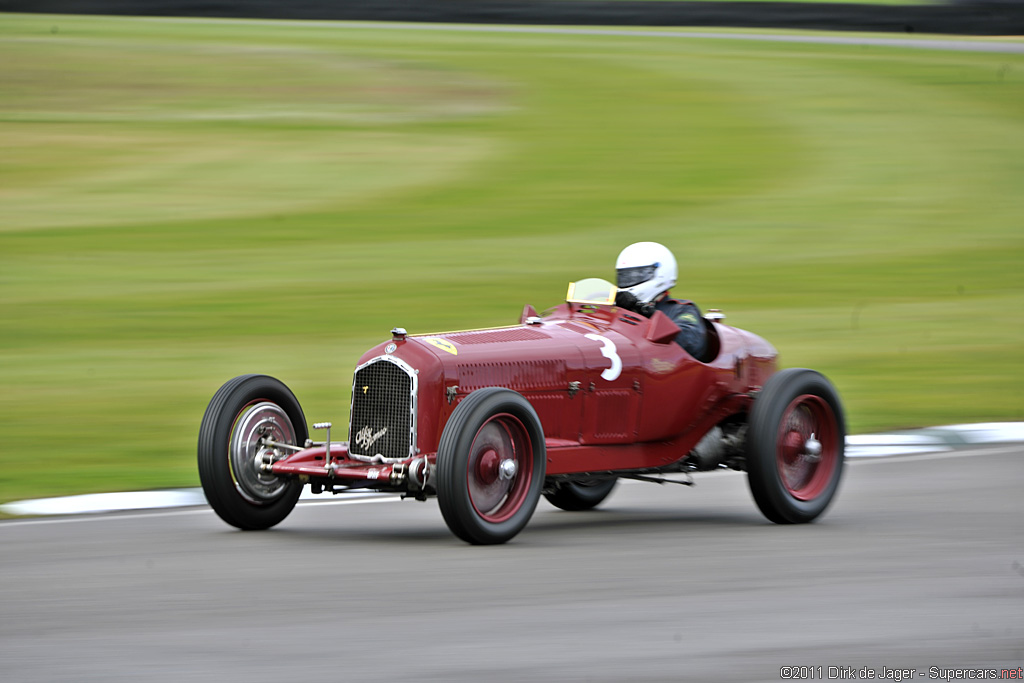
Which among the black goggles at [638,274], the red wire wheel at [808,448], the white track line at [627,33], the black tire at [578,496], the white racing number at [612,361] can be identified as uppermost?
the white track line at [627,33]

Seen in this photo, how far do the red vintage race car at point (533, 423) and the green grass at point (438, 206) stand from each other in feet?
7.15

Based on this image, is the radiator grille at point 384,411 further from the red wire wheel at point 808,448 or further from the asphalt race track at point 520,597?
the red wire wheel at point 808,448

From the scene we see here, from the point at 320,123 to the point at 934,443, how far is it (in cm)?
1935

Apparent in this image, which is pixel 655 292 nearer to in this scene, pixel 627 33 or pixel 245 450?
pixel 245 450

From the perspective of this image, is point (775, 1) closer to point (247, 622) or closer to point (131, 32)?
point (131, 32)

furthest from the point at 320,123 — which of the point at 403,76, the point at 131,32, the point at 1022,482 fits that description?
the point at 1022,482

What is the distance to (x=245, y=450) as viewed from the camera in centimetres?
764

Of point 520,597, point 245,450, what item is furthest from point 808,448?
point 245,450

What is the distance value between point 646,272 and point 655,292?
131 mm

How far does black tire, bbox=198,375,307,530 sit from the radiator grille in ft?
1.50

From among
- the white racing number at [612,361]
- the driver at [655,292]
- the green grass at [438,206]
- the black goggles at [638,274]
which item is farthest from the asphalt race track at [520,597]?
the green grass at [438,206]

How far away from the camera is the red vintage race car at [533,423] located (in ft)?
23.5

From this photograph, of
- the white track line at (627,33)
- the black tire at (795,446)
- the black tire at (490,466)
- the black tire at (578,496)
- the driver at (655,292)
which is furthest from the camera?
the white track line at (627,33)

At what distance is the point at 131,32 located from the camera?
37000 mm
